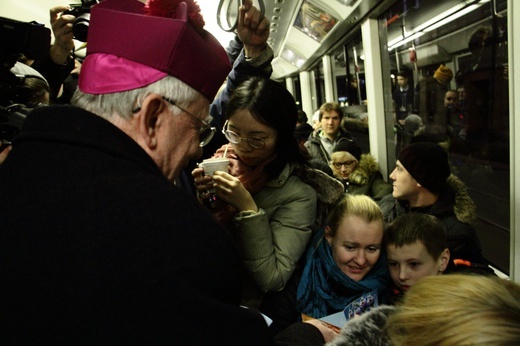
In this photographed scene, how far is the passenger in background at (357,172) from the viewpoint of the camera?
3787 millimetres

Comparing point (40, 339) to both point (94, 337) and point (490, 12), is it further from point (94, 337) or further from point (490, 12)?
point (490, 12)

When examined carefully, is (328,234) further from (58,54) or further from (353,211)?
(58,54)

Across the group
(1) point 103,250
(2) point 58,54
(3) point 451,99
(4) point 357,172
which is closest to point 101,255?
(1) point 103,250

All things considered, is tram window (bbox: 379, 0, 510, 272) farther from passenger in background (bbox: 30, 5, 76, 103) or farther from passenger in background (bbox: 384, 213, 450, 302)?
passenger in background (bbox: 30, 5, 76, 103)

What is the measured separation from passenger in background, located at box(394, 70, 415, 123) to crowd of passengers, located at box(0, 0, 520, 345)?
2.60 m

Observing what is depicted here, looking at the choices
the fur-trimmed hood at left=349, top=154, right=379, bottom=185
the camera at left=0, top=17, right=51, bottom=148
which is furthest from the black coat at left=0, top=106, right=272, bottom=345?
the fur-trimmed hood at left=349, top=154, right=379, bottom=185

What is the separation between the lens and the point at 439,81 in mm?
3430

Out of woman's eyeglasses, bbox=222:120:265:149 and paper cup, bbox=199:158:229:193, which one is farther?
woman's eyeglasses, bbox=222:120:265:149

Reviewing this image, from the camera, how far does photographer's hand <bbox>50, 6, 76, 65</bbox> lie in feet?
6.06

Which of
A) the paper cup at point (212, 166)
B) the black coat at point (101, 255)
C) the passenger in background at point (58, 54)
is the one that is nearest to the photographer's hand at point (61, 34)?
the passenger in background at point (58, 54)

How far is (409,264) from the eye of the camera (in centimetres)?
175

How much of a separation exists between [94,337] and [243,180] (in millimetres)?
1015

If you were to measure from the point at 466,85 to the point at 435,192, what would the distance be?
1.21 meters

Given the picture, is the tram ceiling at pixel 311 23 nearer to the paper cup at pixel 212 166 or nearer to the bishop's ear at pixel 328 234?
the bishop's ear at pixel 328 234
